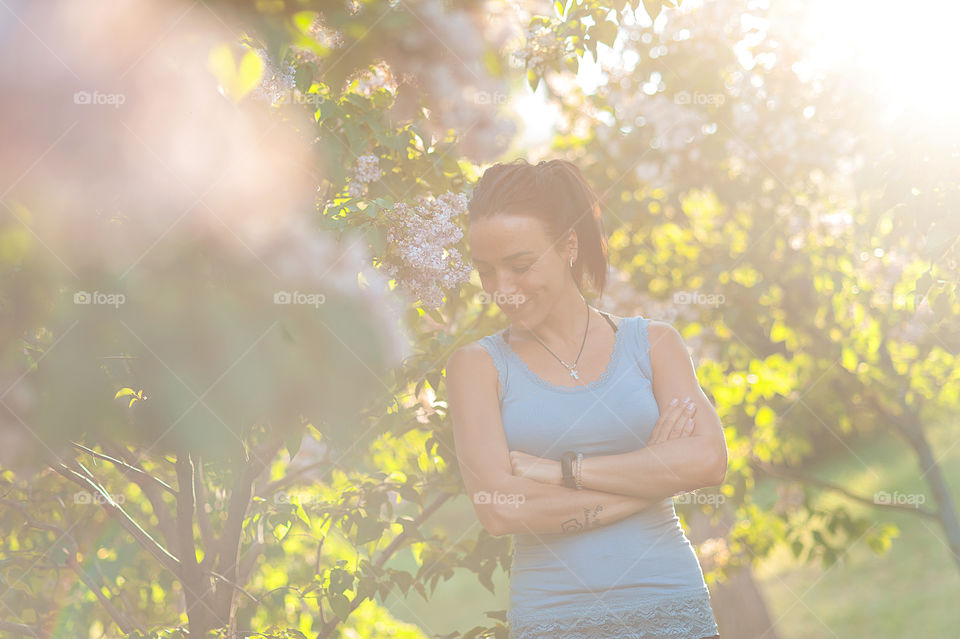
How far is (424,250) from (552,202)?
1.28 ft

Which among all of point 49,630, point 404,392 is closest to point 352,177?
point 404,392

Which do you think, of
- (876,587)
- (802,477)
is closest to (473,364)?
(802,477)

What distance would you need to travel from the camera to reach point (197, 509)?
8.79 ft

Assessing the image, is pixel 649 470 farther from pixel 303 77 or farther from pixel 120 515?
pixel 120 515

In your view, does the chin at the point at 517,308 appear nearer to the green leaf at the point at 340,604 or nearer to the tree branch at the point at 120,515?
the green leaf at the point at 340,604

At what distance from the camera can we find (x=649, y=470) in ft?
7.13

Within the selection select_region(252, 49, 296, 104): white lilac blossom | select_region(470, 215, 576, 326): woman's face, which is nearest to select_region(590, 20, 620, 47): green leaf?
select_region(470, 215, 576, 326): woman's face

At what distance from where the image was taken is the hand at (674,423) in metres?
2.29

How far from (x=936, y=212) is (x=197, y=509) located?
2511mm

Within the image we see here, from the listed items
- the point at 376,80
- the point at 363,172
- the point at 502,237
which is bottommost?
the point at 502,237

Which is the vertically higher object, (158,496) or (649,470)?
(158,496)

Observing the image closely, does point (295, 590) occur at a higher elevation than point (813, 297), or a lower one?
lower

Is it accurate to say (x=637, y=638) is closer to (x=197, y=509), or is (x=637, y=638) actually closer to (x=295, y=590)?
(x=295, y=590)

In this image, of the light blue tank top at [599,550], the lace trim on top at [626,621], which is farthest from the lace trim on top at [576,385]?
the lace trim on top at [626,621]
